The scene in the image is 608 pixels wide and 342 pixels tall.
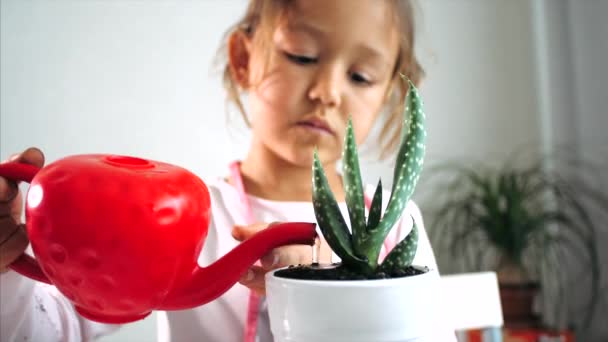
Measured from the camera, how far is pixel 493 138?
61.1 inches

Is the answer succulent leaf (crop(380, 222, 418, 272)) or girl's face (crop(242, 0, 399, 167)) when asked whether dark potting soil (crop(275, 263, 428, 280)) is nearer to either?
succulent leaf (crop(380, 222, 418, 272))

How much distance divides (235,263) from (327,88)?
29cm

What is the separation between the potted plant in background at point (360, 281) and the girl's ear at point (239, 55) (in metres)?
0.44

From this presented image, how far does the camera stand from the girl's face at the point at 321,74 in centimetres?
52

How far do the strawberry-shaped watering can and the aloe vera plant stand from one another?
14mm

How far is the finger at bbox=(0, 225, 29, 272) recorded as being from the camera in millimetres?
281

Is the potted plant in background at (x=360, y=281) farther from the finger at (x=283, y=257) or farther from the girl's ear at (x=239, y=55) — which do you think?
the girl's ear at (x=239, y=55)

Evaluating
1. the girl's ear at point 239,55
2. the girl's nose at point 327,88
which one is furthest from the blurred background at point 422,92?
the girl's ear at point 239,55

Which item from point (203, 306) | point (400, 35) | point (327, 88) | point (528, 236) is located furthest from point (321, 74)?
point (528, 236)

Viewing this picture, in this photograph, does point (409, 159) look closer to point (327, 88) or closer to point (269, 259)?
point (269, 259)

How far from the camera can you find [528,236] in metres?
1.33

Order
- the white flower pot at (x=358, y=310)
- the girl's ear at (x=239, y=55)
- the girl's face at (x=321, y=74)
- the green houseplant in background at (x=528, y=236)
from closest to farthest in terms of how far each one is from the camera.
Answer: the white flower pot at (x=358, y=310) < the girl's face at (x=321, y=74) < the girl's ear at (x=239, y=55) < the green houseplant in background at (x=528, y=236)

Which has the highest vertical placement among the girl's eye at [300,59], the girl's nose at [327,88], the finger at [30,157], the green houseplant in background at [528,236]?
the girl's eye at [300,59]

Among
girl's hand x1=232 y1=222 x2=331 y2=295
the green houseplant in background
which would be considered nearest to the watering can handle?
girl's hand x1=232 y1=222 x2=331 y2=295
